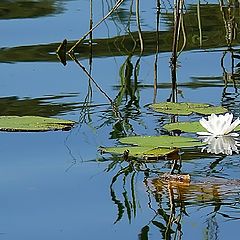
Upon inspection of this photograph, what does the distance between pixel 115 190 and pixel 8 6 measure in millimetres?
3194

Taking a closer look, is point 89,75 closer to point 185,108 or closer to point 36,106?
point 36,106

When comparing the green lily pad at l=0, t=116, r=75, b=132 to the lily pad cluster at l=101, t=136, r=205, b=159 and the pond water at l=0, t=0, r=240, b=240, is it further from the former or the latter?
the lily pad cluster at l=101, t=136, r=205, b=159

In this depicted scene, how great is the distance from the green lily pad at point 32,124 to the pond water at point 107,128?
21 mm

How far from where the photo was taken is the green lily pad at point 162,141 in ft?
8.96

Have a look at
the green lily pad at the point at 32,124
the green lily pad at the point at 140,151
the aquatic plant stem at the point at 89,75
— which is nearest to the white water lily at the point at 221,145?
the green lily pad at the point at 140,151

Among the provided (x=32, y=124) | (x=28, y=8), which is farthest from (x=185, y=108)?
(x=28, y=8)

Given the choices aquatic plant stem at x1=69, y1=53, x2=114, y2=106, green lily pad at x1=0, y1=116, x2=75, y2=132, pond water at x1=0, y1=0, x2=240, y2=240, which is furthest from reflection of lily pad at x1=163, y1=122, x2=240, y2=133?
aquatic plant stem at x1=69, y1=53, x2=114, y2=106

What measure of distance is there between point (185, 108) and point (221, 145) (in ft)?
1.43

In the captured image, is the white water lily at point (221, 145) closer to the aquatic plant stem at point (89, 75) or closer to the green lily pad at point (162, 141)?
the green lily pad at point (162, 141)

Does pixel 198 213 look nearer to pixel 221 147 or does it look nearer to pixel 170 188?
pixel 170 188

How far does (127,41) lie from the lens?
4527 millimetres

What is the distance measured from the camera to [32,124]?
301 centimetres

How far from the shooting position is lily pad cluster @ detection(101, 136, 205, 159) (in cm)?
268

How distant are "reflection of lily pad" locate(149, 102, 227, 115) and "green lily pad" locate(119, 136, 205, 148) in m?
0.32
